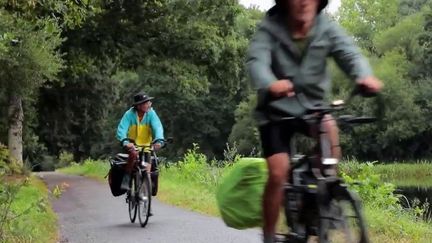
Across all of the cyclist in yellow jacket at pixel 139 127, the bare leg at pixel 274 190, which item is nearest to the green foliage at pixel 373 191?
the cyclist in yellow jacket at pixel 139 127

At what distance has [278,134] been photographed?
4.35 m

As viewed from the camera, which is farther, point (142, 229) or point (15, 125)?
point (15, 125)

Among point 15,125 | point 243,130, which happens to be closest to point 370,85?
point 15,125

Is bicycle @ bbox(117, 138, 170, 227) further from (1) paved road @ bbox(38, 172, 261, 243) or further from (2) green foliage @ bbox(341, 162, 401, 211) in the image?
(2) green foliage @ bbox(341, 162, 401, 211)

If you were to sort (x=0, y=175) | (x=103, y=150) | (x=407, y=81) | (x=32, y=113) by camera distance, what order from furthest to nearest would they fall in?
(x=103, y=150), (x=407, y=81), (x=32, y=113), (x=0, y=175)

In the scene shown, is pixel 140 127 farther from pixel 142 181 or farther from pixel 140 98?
pixel 142 181

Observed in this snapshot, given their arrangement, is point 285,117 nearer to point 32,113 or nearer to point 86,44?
point 86,44

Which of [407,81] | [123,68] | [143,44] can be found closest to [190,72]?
[143,44]

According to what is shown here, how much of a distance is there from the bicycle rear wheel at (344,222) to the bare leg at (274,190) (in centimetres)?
47

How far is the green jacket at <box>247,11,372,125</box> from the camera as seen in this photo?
169 inches

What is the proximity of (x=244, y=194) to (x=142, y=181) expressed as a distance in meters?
5.74

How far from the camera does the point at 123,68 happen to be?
32.4 meters

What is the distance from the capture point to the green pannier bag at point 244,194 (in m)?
4.94

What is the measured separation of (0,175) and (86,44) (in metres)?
22.8
